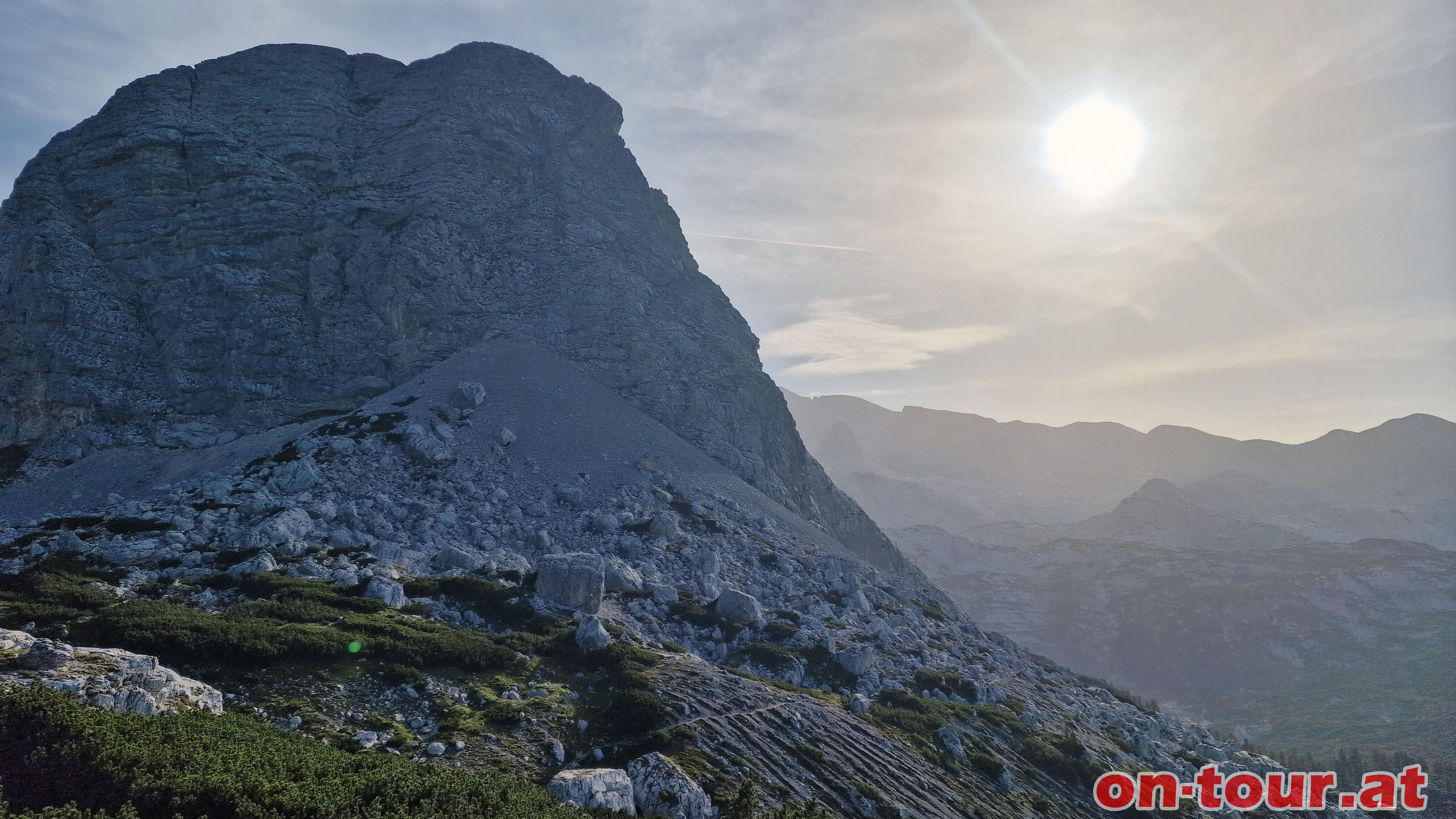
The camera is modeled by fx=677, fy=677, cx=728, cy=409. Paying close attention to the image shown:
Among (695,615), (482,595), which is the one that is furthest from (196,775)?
(695,615)

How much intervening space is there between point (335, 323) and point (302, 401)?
11.7 metres

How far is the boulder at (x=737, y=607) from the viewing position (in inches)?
2000

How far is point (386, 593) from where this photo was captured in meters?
39.3

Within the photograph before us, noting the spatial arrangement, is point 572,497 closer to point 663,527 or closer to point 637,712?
point 663,527

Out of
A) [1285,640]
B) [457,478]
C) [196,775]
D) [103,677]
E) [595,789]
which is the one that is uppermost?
[457,478]

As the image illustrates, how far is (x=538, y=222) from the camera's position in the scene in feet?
362

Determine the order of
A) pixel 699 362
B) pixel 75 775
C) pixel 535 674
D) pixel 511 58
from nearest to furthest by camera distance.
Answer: pixel 75 775 → pixel 535 674 → pixel 699 362 → pixel 511 58

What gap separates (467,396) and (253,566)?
135 ft

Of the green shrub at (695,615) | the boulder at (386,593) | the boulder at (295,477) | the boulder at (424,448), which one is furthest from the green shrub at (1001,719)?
the boulder at (295,477)

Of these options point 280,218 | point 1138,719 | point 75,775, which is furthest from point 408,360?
point 1138,719

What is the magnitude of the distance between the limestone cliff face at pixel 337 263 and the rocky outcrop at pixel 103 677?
7216 cm

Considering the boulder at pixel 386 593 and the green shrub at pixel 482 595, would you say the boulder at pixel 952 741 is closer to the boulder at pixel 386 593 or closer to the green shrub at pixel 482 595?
the green shrub at pixel 482 595

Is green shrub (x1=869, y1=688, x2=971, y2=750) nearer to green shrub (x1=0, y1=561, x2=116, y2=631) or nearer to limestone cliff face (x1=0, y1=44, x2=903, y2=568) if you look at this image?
green shrub (x1=0, y1=561, x2=116, y2=631)

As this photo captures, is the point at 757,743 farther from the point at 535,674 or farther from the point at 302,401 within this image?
the point at 302,401
